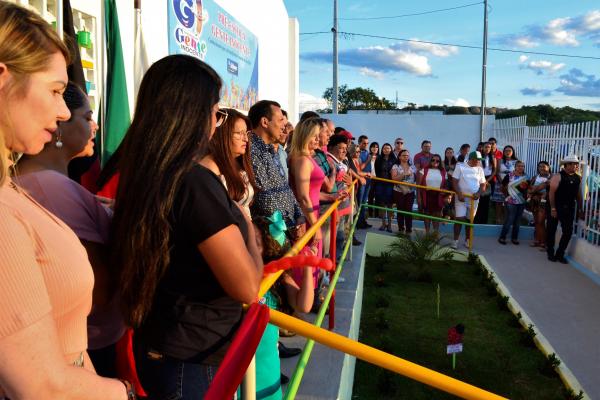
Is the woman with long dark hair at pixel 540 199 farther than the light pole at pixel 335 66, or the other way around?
the light pole at pixel 335 66

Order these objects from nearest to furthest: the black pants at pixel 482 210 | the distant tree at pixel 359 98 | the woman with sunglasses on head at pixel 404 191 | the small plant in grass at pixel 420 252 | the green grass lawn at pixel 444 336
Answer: the green grass lawn at pixel 444 336, the small plant in grass at pixel 420 252, the woman with sunglasses on head at pixel 404 191, the black pants at pixel 482 210, the distant tree at pixel 359 98

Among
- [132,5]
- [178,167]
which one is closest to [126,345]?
[178,167]

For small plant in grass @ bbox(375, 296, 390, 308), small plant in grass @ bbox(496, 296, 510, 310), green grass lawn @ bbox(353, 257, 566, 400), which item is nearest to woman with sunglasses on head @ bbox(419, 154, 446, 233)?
green grass lawn @ bbox(353, 257, 566, 400)

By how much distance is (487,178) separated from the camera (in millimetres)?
10461

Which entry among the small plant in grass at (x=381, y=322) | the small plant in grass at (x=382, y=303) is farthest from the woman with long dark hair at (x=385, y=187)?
the small plant in grass at (x=381, y=322)

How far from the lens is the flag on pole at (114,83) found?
12.1 feet

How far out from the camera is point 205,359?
1.44 m

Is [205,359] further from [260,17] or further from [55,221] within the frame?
[260,17]

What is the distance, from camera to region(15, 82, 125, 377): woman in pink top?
1335 mm

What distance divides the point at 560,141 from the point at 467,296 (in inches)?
200

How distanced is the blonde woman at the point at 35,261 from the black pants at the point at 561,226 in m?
8.69

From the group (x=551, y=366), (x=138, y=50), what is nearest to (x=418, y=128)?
(x=551, y=366)

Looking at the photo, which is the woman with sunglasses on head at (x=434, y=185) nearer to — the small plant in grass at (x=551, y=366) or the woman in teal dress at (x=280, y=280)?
the small plant in grass at (x=551, y=366)

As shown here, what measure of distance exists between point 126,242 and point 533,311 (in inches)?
244
